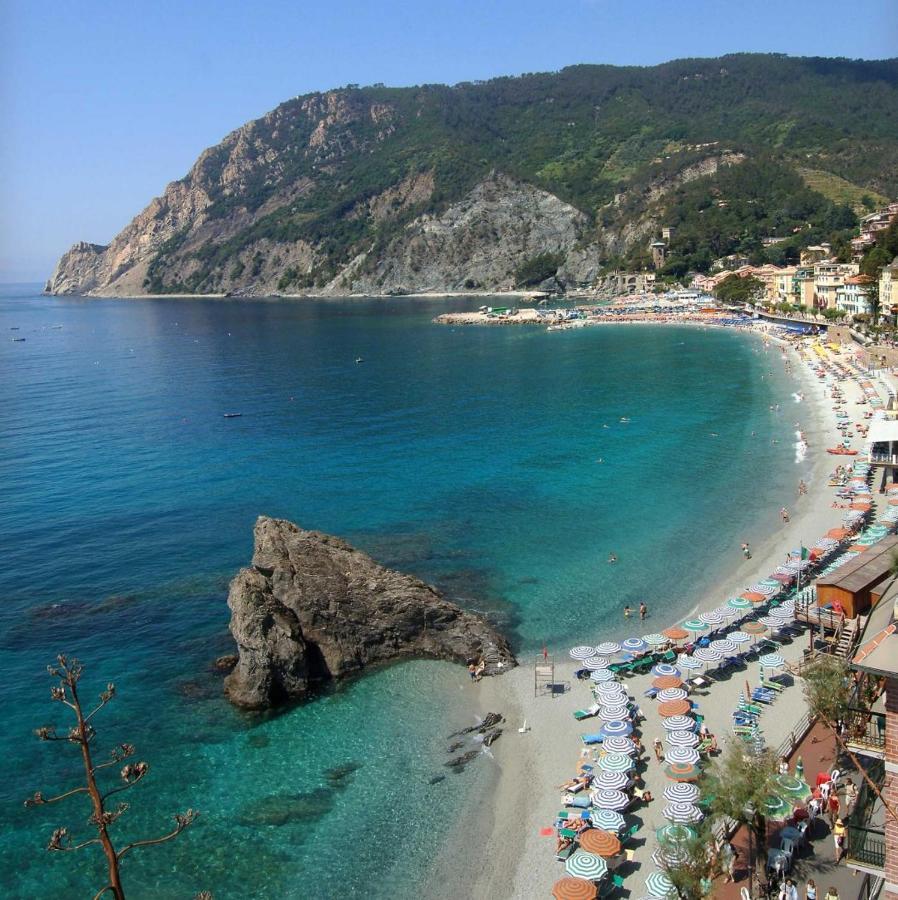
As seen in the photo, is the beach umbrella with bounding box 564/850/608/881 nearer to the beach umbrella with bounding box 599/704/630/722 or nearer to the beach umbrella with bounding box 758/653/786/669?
the beach umbrella with bounding box 599/704/630/722

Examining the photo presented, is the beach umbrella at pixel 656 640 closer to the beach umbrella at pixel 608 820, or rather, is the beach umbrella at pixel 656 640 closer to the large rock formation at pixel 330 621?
the large rock formation at pixel 330 621

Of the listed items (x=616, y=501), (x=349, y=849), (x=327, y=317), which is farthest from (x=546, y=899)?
(x=327, y=317)

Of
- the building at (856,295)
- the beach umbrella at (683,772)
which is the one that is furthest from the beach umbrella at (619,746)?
the building at (856,295)

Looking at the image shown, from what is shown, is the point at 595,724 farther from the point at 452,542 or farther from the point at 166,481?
the point at 166,481

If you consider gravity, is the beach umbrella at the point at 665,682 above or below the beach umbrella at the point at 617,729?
above

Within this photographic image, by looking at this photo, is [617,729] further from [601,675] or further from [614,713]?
[601,675]
